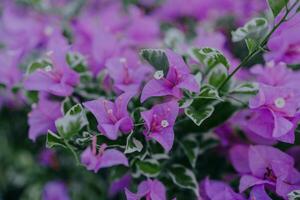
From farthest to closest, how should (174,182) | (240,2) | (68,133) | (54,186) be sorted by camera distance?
1. (240,2)
2. (54,186)
3. (174,182)
4. (68,133)

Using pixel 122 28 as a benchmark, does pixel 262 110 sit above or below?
above

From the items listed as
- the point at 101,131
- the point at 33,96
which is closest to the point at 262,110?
the point at 101,131

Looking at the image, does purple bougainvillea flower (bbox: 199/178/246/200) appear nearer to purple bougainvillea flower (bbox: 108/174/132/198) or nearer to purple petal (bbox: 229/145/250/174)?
purple petal (bbox: 229/145/250/174)

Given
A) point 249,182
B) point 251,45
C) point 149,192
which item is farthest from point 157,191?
point 251,45

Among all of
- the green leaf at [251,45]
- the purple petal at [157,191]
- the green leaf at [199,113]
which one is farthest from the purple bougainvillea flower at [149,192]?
the green leaf at [251,45]

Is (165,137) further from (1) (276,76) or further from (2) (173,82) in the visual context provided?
(1) (276,76)

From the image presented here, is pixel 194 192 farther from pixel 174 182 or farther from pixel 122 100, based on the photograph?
pixel 122 100

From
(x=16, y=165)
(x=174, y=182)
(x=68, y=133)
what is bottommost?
(x=16, y=165)

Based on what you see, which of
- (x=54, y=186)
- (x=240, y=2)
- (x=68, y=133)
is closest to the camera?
(x=68, y=133)
